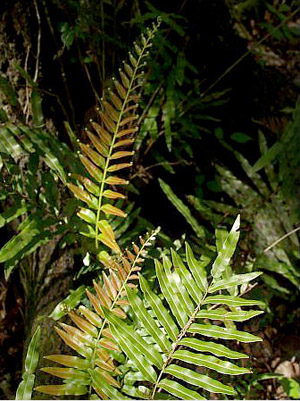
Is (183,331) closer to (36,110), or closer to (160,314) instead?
(160,314)

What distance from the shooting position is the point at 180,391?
1.03 m

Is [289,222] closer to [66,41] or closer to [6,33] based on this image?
[66,41]

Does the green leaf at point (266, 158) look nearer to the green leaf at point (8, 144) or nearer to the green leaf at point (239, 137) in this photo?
the green leaf at point (239, 137)

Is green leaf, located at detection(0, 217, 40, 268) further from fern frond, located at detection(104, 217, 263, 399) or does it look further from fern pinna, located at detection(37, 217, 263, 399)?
fern frond, located at detection(104, 217, 263, 399)

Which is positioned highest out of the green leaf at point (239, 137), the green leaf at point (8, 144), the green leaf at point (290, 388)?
the green leaf at point (8, 144)

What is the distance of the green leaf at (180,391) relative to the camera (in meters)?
1.00

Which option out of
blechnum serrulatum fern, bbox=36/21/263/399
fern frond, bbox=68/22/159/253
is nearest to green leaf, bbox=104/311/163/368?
blechnum serrulatum fern, bbox=36/21/263/399

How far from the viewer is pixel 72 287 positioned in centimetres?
167

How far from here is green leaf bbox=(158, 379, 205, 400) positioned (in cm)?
100

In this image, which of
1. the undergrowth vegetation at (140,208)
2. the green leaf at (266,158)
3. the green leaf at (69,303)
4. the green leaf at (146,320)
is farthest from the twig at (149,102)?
the green leaf at (146,320)

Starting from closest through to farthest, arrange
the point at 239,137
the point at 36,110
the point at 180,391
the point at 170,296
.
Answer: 1. the point at 180,391
2. the point at 170,296
3. the point at 36,110
4. the point at 239,137

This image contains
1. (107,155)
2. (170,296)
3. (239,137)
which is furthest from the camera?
(239,137)

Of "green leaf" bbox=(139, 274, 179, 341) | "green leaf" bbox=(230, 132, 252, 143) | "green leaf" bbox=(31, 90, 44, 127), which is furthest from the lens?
"green leaf" bbox=(230, 132, 252, 143)

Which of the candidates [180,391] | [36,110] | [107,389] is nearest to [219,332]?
[180,391]
